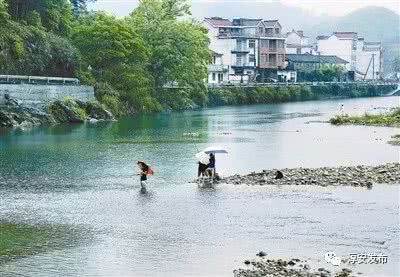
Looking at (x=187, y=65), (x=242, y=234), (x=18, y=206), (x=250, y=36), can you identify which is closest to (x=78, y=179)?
(x=18, y=206)

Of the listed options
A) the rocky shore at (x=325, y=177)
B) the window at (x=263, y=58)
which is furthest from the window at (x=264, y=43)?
the rocky shore at (x=325, y=177)

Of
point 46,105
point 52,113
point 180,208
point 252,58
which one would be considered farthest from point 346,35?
point 180,208

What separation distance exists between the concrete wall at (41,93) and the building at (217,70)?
4921cm

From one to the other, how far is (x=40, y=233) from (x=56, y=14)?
65992 millimetres

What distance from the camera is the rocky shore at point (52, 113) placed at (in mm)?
70125

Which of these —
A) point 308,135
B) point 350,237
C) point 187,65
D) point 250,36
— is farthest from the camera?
point 250,36

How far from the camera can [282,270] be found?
2150 cm

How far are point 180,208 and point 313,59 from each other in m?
144

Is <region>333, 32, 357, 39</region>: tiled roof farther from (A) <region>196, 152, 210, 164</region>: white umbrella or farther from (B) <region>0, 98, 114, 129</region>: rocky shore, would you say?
(A) <region>196, 152, 210, 164</region>: white umbrella

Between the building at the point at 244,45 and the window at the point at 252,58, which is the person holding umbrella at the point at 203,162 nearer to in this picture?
the building at the point at 244,45

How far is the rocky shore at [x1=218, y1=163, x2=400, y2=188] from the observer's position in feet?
119

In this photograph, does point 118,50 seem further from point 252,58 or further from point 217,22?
point 217,22

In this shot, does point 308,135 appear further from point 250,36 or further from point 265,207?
point 250,36

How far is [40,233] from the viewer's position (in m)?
26.9
